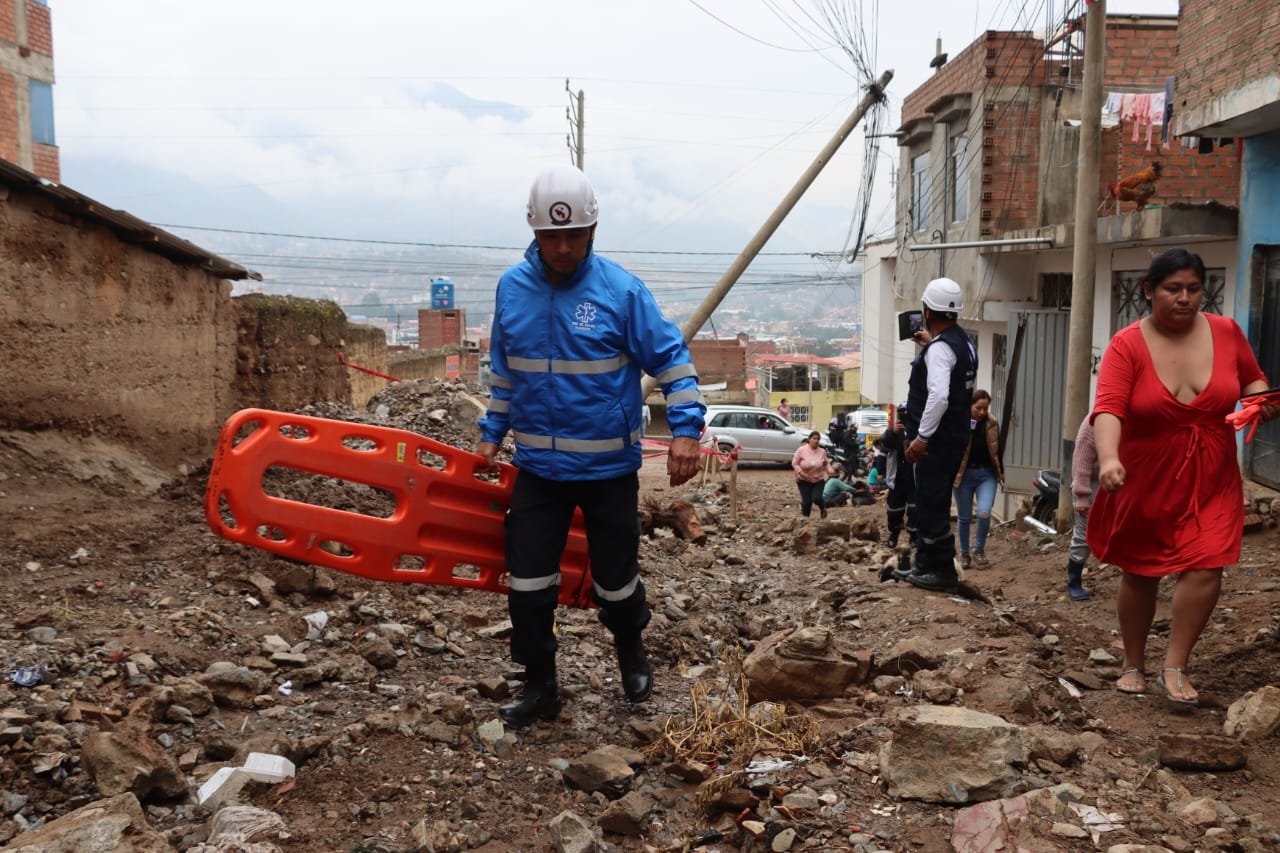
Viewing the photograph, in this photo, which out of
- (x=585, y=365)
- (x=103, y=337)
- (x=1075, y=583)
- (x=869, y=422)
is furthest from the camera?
(x=869, y=422)

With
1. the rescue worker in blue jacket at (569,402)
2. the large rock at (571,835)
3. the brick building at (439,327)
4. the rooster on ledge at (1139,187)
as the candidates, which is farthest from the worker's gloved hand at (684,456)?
the brick building at (439,327)

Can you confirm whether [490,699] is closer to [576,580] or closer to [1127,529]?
[576,580]

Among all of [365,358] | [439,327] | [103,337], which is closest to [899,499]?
[103,337]

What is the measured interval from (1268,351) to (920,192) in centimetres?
→ 1297

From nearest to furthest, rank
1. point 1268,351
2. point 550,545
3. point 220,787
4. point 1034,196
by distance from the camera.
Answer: point 220,787
point 550,545
point 1268,351
point 1034,196

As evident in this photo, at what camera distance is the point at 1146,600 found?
4418mm

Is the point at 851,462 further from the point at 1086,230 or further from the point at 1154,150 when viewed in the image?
the point at 1086,230

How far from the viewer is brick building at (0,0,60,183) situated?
17.7 m

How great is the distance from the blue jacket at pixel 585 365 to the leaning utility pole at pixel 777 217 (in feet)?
39.2

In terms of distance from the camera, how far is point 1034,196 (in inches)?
714

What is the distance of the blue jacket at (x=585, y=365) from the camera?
161 inches

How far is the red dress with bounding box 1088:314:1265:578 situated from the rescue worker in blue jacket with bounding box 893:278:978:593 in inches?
69.3

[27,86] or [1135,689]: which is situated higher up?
[27,86]

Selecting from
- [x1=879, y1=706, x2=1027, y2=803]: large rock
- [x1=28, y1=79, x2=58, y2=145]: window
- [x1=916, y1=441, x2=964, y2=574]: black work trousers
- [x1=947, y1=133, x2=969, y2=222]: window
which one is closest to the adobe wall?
[x1=916, y1=441, x2=964, y2=574]: black work trousers
